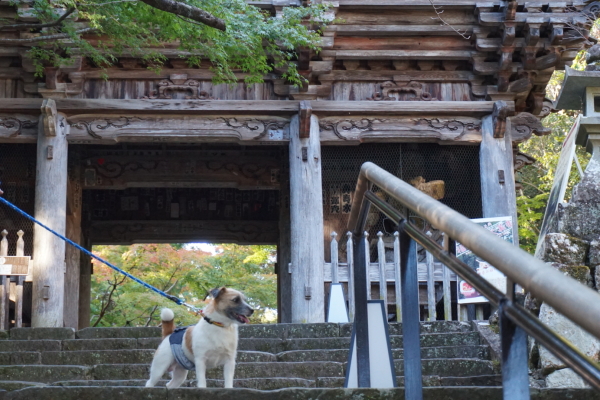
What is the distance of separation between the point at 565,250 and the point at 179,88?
6.69 meters

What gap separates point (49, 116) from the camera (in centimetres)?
1070

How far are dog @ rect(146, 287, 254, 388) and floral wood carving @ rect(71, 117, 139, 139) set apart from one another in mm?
6389

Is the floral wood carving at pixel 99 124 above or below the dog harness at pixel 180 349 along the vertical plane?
above

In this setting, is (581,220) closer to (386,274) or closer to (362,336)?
(362,336)

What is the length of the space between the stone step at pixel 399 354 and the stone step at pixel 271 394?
286 cm

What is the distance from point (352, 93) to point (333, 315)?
3647 mm

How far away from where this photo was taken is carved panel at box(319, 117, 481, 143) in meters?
11.3

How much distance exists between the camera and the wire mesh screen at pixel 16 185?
44.9ft

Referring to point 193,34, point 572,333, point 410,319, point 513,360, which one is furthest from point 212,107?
point 513,360

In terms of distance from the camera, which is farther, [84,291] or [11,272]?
[84,291]

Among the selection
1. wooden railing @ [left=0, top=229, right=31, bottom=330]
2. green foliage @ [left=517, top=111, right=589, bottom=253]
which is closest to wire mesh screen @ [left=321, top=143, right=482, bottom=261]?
green foliage @ [left=517, top=111, right=589, bottom=253]

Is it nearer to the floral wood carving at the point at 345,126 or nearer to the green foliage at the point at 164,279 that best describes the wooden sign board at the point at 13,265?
the floral wood carving at the point at 345,126

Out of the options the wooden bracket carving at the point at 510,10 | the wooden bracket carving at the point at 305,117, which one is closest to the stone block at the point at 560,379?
the wooden bracket carving at the point at 305,117

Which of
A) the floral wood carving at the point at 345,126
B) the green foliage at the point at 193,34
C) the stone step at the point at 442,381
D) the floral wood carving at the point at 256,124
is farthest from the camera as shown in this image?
the floral wood carving at the point at 345,126
